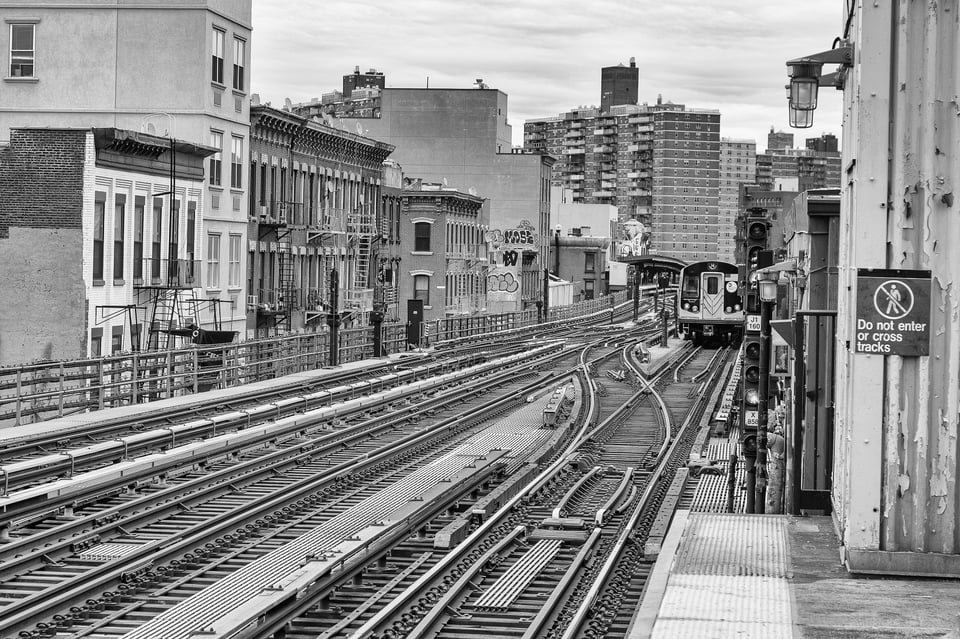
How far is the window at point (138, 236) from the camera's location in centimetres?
4006

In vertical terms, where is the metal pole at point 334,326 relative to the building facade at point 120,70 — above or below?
below

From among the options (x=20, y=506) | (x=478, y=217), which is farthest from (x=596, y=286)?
(x=20, y=506)

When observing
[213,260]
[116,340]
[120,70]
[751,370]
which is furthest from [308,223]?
[751,370]

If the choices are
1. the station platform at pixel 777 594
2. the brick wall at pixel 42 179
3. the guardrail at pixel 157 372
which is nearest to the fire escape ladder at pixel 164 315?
the guardrail at pixel 157 372

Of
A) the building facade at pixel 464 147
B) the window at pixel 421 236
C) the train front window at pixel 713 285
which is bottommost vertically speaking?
the train front window at pixel 713 285

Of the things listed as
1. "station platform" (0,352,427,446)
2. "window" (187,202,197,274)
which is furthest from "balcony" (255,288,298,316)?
"station platform" (0,352,427,446)

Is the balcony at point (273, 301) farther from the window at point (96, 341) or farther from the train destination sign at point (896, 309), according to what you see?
the train destination sign at point (896, 309)

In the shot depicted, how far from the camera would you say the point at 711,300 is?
65688mm

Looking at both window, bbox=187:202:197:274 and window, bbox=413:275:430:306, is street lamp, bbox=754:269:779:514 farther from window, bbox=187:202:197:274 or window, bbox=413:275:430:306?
window, bbox=413:275:430:306

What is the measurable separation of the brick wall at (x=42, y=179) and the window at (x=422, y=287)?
42.6 meters

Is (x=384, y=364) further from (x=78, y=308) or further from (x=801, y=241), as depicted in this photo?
(x=801, y=241)

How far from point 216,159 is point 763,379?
33548 mm

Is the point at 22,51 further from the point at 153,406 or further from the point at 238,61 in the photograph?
the point at 153,406

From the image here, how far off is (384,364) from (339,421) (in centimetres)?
1315
